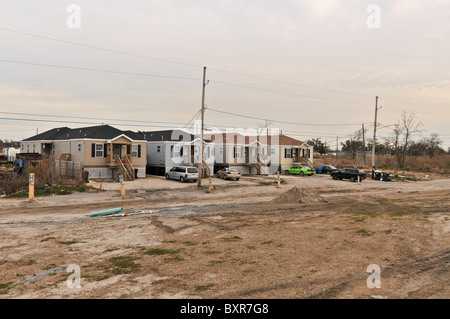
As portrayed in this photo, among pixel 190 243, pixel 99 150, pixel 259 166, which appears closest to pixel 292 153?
pixel 259 166

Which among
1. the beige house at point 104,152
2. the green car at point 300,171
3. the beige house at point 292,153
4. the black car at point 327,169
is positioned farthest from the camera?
the beige house at point 292,153

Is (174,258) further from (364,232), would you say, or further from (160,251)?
(364,232)

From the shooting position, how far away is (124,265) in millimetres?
8891

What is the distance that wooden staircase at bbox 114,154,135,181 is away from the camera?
35000 mm

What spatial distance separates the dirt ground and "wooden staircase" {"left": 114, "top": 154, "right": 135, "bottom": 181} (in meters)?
15.7

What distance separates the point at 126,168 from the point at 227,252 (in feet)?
92.7

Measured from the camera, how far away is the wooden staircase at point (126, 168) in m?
35.0

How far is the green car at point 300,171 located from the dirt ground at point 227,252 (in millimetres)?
27147

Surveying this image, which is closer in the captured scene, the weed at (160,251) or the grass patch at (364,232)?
the weed at (160,251)

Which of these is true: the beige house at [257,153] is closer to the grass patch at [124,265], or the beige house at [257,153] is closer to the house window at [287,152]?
the house window at [287,152]

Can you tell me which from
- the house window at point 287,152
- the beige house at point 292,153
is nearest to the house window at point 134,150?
the beige house at point 292,153

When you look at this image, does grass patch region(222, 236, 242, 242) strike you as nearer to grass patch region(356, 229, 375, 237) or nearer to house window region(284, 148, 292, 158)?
grass patch region(356, 229, 375, 237)

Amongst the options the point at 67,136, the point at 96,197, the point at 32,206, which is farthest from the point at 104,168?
the point at 32,206
